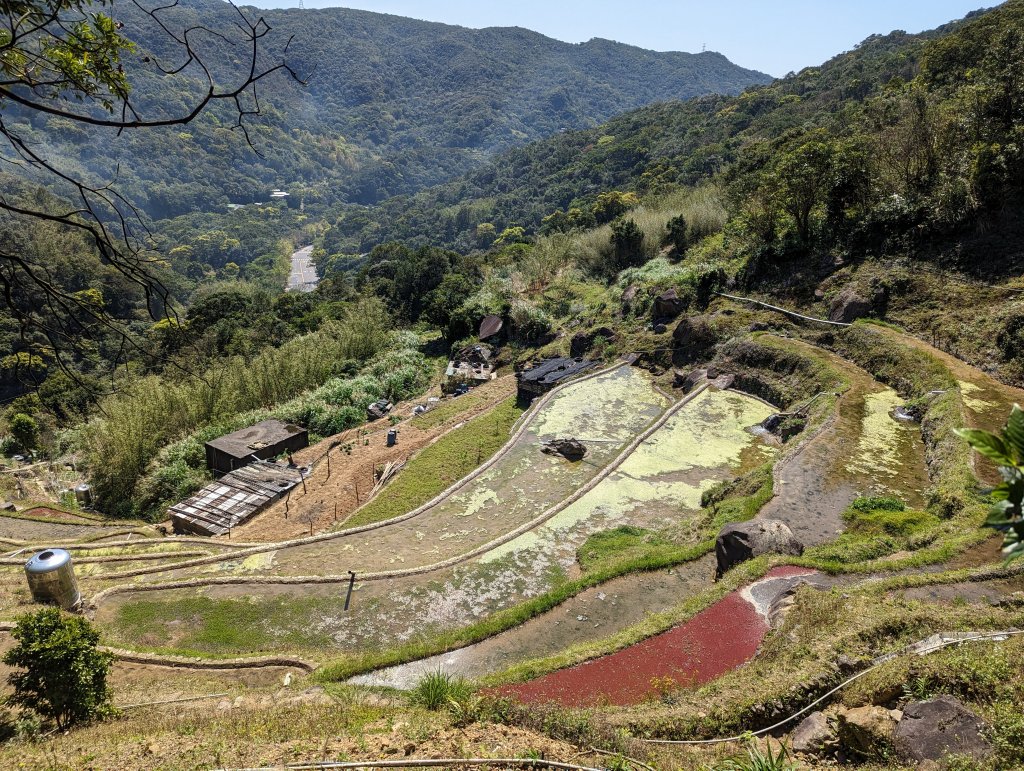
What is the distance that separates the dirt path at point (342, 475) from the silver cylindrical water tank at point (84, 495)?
8.09 m

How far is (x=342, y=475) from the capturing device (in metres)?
18.5

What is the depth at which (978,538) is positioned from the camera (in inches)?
354

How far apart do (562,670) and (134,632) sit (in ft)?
25.8

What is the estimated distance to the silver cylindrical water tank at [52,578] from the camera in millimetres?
10258

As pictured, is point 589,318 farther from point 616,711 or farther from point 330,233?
point 330,233

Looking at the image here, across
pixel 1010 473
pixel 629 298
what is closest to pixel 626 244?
pixel 629 298

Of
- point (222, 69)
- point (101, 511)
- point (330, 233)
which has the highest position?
point (222, 69)

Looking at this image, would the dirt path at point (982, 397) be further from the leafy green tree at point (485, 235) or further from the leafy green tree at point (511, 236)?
the leafy green tree at point (485, 235)

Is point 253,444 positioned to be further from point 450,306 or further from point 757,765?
point 757,765

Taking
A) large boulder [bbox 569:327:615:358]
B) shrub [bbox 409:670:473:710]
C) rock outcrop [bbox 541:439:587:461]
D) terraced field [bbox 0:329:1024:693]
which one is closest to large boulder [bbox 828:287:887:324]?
terraced field [bbox 0:329:1024:693]

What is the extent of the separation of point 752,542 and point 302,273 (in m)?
111

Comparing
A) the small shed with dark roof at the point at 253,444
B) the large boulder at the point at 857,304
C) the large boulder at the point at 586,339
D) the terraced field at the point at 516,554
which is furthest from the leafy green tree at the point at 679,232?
the small shed with dark roof at the point at 253,444

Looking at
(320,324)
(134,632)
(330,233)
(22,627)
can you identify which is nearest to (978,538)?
(22,627)

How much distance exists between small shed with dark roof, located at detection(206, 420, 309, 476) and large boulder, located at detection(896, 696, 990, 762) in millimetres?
19425
